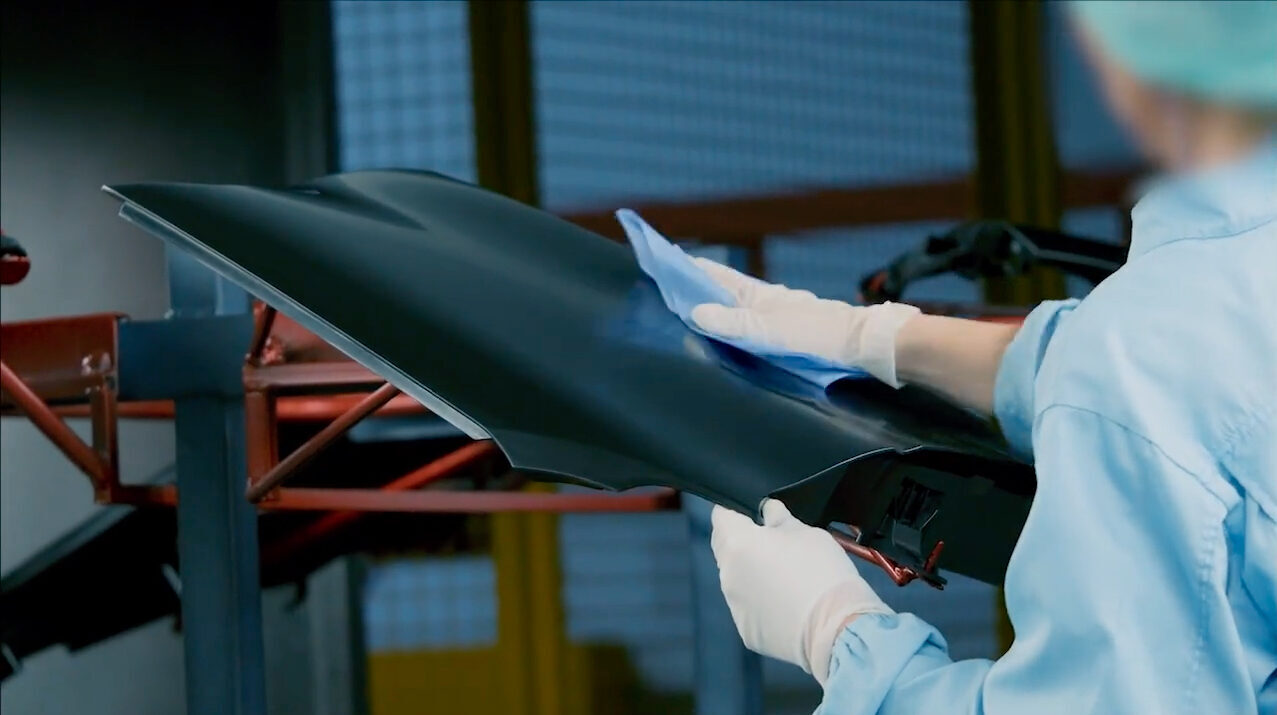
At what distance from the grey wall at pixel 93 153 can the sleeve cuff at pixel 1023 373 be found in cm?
186

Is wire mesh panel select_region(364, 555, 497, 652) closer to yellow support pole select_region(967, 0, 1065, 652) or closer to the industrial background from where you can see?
the industrial background

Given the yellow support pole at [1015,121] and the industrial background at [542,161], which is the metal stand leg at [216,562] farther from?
the yellow support pole at [1015,121]

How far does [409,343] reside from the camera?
0.98m

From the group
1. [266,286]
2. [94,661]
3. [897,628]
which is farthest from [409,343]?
[94,661]

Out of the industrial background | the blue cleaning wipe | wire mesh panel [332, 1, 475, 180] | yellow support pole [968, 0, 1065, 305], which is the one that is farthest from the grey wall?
the blue cleaning wipe

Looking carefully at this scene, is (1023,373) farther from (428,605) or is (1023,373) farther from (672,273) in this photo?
(428,605)

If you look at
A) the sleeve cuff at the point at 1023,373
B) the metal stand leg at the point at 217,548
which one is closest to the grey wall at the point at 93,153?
the metal stand leg at the point at 217,548

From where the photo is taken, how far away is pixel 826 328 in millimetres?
1126

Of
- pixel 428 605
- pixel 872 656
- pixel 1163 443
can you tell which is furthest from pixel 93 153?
pixel 1163 443

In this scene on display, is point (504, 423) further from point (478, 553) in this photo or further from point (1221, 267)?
point (478, 553)

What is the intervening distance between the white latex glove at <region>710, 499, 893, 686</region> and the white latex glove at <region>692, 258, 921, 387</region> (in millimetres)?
133

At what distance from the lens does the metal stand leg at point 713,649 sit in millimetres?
1546

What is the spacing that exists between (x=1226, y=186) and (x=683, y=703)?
6.87ft

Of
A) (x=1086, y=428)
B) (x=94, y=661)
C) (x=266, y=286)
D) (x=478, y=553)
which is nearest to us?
(x=1086, y=428)
